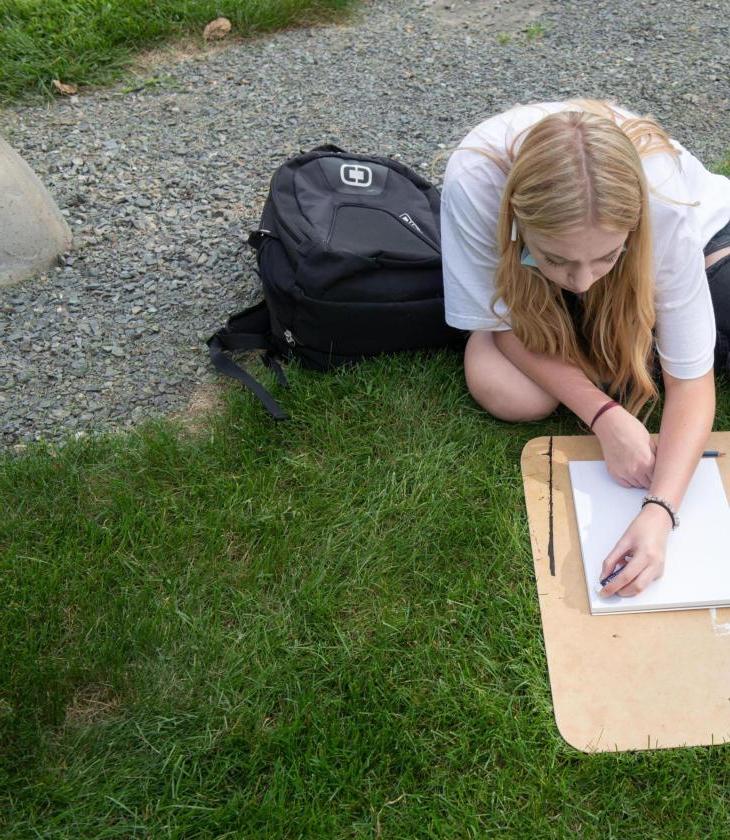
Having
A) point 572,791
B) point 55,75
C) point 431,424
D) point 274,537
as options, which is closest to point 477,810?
point 572,791

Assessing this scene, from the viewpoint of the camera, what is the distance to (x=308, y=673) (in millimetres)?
1919

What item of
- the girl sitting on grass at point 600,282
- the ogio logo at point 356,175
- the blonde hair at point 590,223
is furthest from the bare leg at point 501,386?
the ogio logo at point 356,175

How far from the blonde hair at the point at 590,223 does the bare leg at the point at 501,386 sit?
0.12m

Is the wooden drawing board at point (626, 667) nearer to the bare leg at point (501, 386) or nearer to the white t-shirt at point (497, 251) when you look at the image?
the bare leg at point (501, 386)

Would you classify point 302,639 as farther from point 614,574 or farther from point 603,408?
point 603,408

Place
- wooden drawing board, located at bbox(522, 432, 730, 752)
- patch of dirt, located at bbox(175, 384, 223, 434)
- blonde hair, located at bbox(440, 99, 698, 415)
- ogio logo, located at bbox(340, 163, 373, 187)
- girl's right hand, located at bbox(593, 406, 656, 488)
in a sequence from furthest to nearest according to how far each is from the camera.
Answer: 1. ogio logo, located at bbox(340, 163, 373, 187)
2. patch of dirt, located at bbox(175, 384, 223, 434)
3. girl's right hand, located at bbox(593, 406, 656, 488)
4. wooden drawing board, located at bbox(522, 432, 730, 752)
5. blonde hair, located at bbox(440, 99, 698, 415)

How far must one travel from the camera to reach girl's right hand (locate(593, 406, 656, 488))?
215 cm

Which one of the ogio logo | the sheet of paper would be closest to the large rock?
the ogio logo

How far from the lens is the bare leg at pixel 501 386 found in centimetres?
232

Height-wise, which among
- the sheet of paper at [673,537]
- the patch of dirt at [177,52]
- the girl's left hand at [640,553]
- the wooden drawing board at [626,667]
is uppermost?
the patch of dirt at [177,52]

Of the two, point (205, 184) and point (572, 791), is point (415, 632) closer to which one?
point (572, 791)

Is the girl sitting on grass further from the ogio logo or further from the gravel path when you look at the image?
the gravel path

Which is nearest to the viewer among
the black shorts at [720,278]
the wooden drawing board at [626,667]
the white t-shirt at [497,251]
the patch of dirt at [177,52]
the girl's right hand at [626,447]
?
the wooden drawing board at [626,667]

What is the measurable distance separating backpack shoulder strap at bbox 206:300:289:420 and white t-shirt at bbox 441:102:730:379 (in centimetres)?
→ 64
